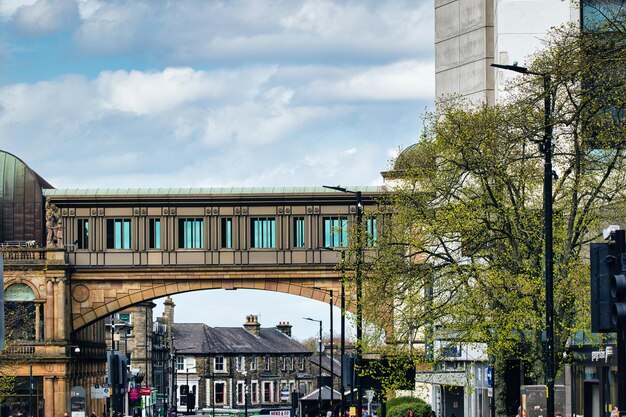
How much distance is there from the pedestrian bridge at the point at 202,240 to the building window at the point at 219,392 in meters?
82.4

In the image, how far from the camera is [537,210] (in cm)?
4347

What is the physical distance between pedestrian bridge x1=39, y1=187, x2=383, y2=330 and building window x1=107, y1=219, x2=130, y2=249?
6 cm

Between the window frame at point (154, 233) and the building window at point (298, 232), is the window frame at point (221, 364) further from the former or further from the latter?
the building window at point (298, 232)

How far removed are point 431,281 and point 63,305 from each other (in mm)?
44992

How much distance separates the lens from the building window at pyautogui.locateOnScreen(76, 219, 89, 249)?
86.4 m

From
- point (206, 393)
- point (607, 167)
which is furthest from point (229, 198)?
point (206, 393)

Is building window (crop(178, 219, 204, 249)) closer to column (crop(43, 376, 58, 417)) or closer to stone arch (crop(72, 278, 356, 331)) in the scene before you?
stone arch (crop(72, 278, 356, 331))

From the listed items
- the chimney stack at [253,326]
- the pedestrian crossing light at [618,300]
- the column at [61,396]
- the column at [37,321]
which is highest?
the pedestrian crossing light at [618,300]

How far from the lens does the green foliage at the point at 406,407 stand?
7219 cm

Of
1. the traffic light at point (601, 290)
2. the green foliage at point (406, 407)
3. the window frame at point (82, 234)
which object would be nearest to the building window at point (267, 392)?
the window frame at point (82, 234)

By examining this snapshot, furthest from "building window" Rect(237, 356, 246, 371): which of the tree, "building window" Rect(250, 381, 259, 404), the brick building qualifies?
the tree

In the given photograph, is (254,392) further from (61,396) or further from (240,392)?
(61,396)

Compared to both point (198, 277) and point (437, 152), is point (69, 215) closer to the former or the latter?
point (198, 277)

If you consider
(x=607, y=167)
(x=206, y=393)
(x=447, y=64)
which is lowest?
(x=206, y=393)
